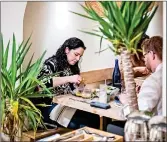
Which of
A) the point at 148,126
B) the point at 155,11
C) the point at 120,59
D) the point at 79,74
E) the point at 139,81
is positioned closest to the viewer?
the point at 148,126

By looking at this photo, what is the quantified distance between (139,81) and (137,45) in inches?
14.0

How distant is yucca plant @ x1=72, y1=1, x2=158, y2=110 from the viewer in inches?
90.6

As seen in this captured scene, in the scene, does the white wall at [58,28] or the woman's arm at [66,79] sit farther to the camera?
the woman's arm at [66,79]

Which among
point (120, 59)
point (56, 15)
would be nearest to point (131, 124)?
point (120, 59)

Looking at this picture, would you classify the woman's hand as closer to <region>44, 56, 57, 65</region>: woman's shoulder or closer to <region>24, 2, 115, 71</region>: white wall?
<region>24, 2, 115, 71</region>: white wall

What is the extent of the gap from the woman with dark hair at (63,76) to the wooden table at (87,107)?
35 millimetres

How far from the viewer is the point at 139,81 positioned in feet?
8.63

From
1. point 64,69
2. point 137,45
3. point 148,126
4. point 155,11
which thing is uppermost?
point 155,11

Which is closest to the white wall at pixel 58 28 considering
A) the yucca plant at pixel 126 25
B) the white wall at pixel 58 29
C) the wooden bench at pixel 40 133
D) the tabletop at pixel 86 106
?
the white wall at pixel 58 29

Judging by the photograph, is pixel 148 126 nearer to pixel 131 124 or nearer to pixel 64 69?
pixel 131 124

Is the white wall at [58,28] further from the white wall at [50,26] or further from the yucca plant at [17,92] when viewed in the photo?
the yucca plant at [17,92]

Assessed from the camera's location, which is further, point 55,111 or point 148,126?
point 55,111

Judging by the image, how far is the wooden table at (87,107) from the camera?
8.78 feet

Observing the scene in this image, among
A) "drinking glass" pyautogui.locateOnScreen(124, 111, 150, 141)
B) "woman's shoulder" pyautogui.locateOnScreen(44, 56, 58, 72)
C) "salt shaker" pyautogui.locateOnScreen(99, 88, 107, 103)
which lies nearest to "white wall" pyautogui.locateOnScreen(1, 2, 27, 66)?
"woman's shoulder" pyautogui.locateOnScreen(44, 56, 58, 72)
